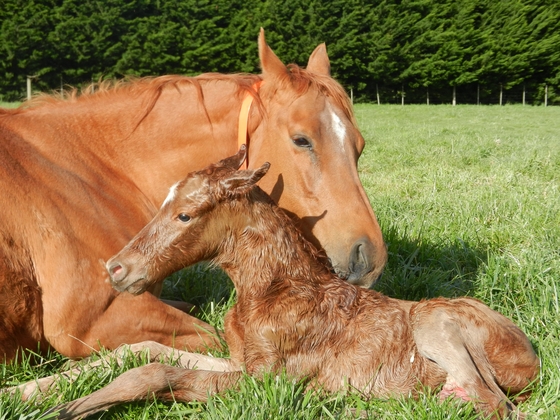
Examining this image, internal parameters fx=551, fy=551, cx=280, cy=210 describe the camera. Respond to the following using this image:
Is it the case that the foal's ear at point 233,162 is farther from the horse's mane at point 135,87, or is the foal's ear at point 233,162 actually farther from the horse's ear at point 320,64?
the horse's ear at point 320,64

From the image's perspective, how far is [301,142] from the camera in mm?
3152

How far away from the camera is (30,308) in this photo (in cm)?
285

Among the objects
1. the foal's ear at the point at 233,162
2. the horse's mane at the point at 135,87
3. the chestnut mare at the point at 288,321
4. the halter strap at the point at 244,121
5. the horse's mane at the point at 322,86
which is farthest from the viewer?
the horse's mane at the point at 135,87

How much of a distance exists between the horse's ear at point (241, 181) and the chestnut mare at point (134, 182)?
52 centimetres

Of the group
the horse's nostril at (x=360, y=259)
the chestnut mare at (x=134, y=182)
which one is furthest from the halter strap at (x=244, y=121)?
the horse's nostril at (x=360, y=259)

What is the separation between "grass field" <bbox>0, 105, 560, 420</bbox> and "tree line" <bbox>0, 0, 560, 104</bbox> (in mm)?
19686

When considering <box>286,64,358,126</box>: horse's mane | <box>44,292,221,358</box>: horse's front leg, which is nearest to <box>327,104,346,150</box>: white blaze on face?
<box>286,64,358,126</box>: horse's mane

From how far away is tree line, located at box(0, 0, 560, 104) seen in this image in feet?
85.3

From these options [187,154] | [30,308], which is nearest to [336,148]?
[187,154]

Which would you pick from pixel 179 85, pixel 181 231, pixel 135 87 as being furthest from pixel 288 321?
pixel 135 87

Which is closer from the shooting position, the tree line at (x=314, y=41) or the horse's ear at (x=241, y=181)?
the horse's ear at (x=241, y=181)

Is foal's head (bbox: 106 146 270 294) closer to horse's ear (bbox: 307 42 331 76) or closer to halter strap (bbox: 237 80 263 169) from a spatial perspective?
halter strap (bbox: 237 80 263 169)

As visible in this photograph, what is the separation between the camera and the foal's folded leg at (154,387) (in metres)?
2.37

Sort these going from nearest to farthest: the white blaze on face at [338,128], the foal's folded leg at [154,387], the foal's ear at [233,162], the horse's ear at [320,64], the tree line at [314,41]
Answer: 1. the foal's folded leg at [154,387]
2. the foal's ear at [233,162]
3. the white blaze on face at [338,128]
4. the horse's ear at [320,64]
5. the tree line at [314,41]
